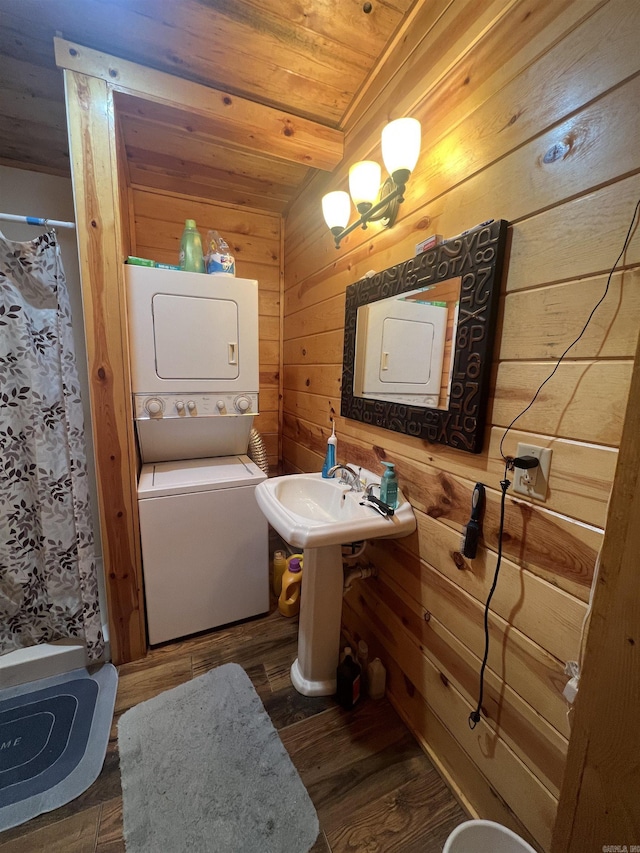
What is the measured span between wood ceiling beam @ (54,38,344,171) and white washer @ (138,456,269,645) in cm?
156

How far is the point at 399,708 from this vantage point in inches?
52.7

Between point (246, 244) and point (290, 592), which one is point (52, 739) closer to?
point (290, 592)

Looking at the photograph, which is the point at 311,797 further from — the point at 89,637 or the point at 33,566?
the point at 33,566

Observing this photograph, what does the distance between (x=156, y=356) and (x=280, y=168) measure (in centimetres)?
129

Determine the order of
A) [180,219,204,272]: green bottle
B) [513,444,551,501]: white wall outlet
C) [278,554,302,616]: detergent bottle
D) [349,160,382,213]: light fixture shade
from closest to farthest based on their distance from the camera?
[513,444,551,501]: white wall outlet
[349,160,382,213]: light fixture shade
[180,219,204,272]: green bottle
[278,554,302,616]: detergent bottle

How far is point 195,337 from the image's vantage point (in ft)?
5.32

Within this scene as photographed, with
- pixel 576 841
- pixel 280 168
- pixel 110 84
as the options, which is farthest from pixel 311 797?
pixel 280 168

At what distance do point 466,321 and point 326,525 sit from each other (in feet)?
2.43

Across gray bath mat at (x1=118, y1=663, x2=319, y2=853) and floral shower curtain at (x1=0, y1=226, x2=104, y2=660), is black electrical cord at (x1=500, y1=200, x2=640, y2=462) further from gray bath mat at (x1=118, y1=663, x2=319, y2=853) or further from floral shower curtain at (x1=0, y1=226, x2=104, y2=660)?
floral shower curtain at (x1=0, y1=226, x2=104, y2=660)

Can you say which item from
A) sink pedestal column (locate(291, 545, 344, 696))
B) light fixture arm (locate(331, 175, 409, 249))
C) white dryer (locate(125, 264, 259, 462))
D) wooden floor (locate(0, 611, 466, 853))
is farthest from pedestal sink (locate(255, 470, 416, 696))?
light fixture arm (locate(331, 175, 409, 249))

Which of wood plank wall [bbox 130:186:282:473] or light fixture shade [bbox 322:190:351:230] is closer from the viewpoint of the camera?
light fixture shade [bbox 322:190:351:230]

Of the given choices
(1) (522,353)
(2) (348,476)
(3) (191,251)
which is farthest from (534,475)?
(3) (191,251)

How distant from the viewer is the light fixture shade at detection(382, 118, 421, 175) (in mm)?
1038

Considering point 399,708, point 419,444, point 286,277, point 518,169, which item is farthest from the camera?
point 286,277
